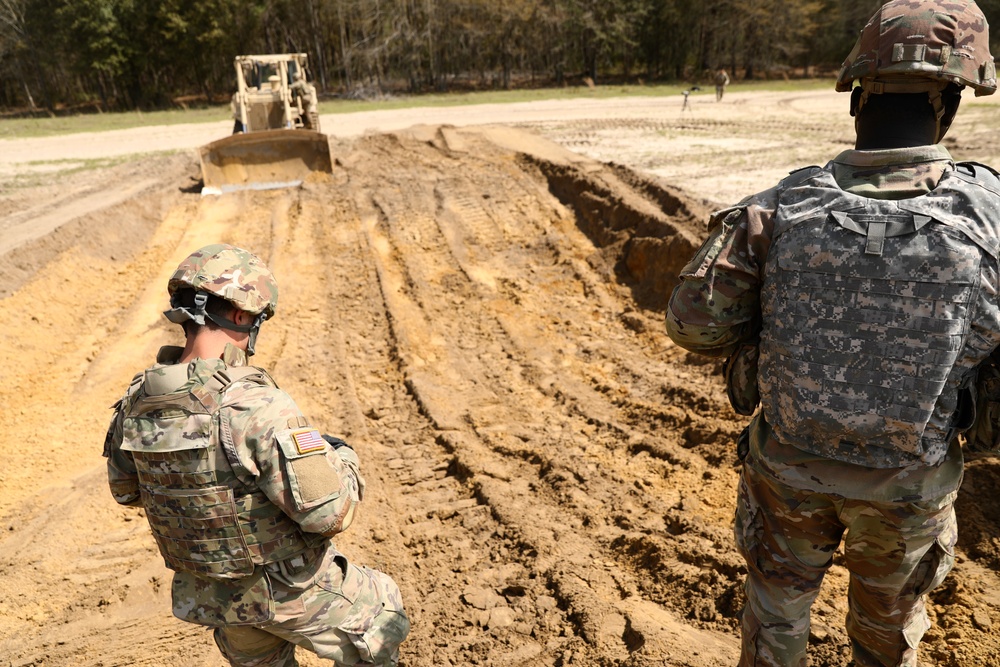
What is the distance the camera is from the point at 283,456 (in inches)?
76.7

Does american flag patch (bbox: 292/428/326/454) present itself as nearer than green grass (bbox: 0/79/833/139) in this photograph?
Yes

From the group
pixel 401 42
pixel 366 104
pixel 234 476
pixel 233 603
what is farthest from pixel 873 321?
pixel 401 42

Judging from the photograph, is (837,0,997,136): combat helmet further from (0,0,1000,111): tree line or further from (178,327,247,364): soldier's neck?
(0,0,1000,111): tree line

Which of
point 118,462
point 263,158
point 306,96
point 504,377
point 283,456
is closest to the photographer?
point 283,456

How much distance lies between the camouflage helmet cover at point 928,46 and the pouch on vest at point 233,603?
242cm

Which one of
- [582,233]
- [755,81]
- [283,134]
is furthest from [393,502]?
[755,81]

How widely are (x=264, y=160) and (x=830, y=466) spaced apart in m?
11.3

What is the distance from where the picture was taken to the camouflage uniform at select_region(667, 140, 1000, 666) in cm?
187

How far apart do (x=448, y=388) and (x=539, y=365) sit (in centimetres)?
87

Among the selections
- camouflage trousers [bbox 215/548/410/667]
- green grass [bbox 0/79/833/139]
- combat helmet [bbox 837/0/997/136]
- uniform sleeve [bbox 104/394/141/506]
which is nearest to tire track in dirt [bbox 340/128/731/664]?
camouflage trousers [bbox 215/548/410/667]

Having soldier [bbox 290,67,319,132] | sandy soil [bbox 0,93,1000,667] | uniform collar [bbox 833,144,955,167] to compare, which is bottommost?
sandy soil [bbox 0,93,1000,667]

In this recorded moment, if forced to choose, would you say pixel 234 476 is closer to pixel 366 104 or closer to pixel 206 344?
pixel 206 344

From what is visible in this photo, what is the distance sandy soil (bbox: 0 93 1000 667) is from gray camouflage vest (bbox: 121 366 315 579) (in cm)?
139

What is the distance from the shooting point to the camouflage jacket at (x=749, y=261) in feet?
6.07
